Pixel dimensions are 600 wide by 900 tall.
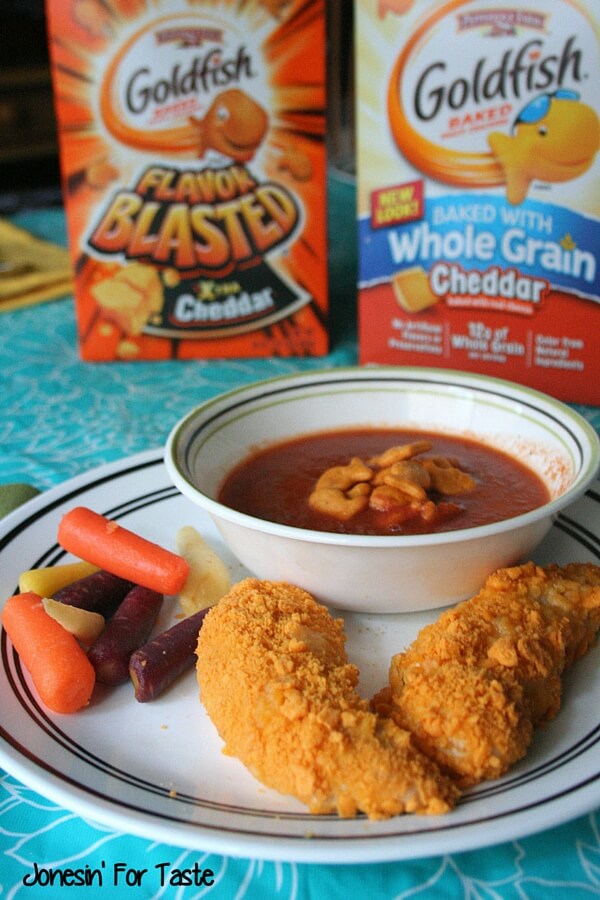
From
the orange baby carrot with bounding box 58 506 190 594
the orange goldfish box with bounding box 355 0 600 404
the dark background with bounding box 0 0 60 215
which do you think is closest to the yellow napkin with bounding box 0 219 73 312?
the orange goldfish box with bounding box 355 0 600 404

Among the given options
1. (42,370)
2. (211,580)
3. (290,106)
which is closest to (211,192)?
(290,106)

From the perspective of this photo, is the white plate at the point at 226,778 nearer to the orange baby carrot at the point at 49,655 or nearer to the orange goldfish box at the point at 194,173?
the orange baby carrot at the point at 49,655

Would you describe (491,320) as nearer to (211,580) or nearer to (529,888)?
(211,580)

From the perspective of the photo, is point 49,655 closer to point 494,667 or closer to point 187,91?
point 494,667

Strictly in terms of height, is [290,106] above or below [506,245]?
above

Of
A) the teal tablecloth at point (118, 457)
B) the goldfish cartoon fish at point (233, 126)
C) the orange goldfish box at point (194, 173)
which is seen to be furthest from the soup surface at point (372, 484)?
the goldfish cartoon fish at point (233, 126)

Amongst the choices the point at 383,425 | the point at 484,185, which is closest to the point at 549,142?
the point at 484,185

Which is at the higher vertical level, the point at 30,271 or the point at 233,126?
the point at 233,126
